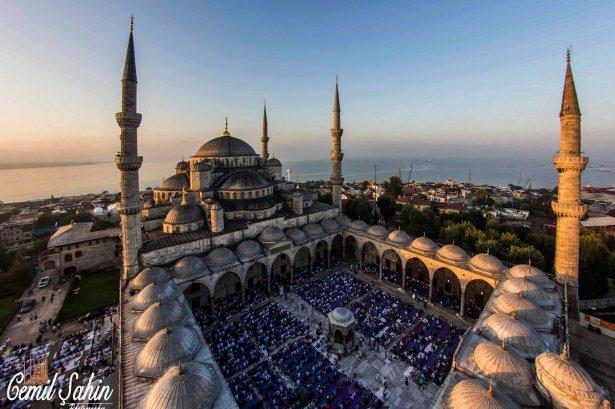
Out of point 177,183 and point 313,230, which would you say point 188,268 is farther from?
point 177,183

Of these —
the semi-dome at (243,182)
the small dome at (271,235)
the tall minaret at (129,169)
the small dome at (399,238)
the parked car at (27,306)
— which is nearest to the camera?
the tall minaret at (129,169)

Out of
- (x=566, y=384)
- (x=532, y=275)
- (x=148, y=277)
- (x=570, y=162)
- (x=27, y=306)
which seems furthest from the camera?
(x=27, y=306)

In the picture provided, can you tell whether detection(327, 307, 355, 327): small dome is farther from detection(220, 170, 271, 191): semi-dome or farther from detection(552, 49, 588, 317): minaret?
detection(220, 170, 271, 191): semi-dome

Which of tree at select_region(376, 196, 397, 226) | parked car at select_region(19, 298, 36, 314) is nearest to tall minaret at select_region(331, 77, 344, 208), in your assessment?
tree at select_region(376, 196, 397, 226)

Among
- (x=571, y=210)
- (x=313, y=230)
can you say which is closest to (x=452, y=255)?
(x=571, y=210)

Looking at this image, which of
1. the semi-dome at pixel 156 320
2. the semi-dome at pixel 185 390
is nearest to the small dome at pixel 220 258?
the semi-dome at pixel 156 320

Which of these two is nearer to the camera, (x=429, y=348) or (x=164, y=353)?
(x=164, y=353)

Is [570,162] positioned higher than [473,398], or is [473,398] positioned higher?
[570,162]

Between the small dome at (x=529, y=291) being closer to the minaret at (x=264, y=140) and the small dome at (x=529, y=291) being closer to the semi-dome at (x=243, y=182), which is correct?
the semi-dome at (x=243, y=182)
